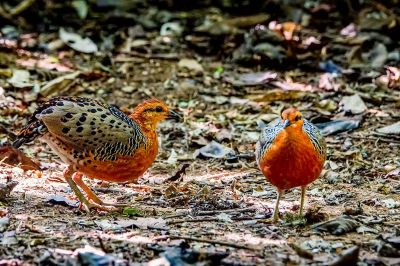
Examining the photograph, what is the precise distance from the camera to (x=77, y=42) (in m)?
10.4

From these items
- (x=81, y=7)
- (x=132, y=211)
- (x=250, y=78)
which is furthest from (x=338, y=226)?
A: (x=81, y=7)

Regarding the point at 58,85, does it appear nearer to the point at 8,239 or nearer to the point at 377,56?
the point at 377,56

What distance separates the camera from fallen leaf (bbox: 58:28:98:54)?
10281 millimetres

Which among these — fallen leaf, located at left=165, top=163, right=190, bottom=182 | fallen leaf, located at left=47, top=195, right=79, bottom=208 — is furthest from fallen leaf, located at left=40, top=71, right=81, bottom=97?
fallen leaf, located at left=47, top=195, right=79, bottom=208

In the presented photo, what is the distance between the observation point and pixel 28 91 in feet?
29.7

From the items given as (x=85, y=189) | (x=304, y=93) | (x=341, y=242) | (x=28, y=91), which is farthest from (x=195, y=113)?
(x=341, y=242)

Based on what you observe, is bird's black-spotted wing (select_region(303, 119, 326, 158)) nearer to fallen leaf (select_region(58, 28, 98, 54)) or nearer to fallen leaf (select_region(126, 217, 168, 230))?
fallen leaf (select_region(126, 217, 168, 230))

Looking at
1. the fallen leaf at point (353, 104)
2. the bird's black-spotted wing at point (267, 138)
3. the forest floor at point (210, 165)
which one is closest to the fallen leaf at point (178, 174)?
the forest floor at point (210, 165)

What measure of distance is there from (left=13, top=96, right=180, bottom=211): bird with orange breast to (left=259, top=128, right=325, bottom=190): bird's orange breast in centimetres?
110

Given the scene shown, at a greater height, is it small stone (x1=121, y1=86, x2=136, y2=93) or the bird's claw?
the bird's claw

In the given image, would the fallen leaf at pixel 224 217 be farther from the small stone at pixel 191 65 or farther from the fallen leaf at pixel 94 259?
the small stone at pixel 191 65

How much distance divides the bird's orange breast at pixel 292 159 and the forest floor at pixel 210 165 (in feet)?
0.86

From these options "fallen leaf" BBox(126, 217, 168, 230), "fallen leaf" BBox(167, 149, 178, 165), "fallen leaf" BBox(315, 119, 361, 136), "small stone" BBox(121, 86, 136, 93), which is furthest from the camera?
"small stone" BBox(121, 86, 136, 93)

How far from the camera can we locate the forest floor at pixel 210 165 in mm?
4836
